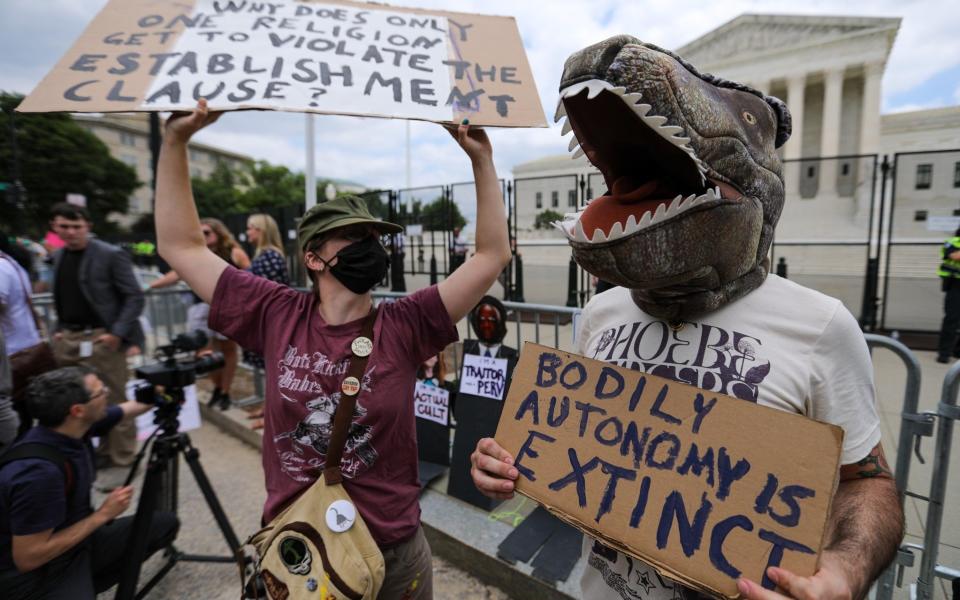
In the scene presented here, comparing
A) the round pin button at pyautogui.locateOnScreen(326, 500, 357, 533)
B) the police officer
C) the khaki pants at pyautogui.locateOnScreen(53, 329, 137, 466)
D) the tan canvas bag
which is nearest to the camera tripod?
the tan canvas bag

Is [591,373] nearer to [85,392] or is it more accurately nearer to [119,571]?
[85,392]

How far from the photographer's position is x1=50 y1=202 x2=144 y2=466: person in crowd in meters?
4.05

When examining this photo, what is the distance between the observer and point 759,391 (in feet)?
3.59

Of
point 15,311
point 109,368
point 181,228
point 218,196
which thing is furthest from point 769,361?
point 218,196

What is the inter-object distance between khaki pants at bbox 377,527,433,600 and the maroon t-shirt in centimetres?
6

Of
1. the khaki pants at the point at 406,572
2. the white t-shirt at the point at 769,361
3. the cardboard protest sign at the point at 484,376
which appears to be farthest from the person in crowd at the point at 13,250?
the white t-shirt at the point at 769,361

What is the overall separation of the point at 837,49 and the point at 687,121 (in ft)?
146

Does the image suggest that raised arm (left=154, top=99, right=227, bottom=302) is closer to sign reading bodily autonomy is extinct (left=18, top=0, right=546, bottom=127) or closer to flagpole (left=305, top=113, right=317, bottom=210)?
sign reading bodily autonomy is extinct (left=18, top=0, right=546, bottom=127)

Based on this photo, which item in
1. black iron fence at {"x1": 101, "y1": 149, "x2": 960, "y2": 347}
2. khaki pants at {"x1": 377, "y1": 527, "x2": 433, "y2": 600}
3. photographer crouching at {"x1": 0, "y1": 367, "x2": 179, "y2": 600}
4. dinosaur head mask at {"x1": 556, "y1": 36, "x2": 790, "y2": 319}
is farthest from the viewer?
black iron fence at {"x1": 101, "y1": 149, "x2": 960, "y2": 347}

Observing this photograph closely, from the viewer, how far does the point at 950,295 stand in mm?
6508

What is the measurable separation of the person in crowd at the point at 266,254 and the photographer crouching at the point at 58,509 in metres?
2.11

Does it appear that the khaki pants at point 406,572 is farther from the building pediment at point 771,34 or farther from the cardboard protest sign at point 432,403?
the building pediment at point 771,34

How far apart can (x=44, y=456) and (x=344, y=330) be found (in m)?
1.80

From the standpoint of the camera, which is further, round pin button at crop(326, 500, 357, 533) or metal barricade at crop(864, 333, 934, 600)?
metal barricade at crop(864, 333, 934, 600)
